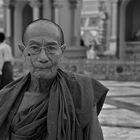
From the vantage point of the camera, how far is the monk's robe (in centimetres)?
119

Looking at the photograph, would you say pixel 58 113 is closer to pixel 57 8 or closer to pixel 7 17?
pixel 57 8

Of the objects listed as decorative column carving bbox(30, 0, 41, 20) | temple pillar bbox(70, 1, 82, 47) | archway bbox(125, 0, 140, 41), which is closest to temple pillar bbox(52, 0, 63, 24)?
decorative column carving bbox(30, 0, 41, 20)

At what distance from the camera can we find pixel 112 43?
12953 millimetres

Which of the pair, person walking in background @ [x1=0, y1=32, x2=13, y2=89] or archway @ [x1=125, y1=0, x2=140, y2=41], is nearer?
person walking in background @ [x1=0, y1=32, x2=13, y2=89]

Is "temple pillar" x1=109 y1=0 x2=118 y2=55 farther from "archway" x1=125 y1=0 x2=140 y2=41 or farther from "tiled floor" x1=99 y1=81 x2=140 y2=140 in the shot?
"tiled floor" x1=99 y1=81 x2=140 y2=140

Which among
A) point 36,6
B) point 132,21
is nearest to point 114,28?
point 132,21

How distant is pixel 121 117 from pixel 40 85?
392 cm

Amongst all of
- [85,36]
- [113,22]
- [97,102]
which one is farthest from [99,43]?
[97,102]

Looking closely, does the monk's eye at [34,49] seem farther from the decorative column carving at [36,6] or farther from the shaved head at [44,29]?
the decorative column carving at [36,6]

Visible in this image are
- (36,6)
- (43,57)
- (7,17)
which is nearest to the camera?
(43,57)

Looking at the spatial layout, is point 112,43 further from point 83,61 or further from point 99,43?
point 99,43

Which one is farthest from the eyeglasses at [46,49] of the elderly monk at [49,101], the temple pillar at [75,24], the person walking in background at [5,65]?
the temple pillar at [75,24]

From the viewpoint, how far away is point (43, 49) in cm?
120

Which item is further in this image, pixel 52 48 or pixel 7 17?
pixel 7 17
